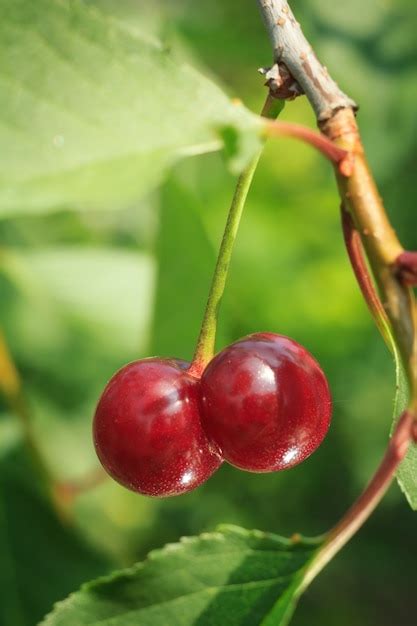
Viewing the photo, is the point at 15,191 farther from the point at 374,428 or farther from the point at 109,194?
the point at 374,428

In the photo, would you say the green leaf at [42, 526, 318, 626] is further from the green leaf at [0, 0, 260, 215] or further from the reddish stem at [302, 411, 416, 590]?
the green leaf at [0, 0, 260, 215]

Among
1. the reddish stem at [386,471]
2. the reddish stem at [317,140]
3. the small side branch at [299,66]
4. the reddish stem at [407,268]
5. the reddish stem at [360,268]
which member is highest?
the small side branch at [299,66]

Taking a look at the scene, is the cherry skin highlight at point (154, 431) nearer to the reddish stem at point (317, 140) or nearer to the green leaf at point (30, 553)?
the reddish stem at point (317, 140)

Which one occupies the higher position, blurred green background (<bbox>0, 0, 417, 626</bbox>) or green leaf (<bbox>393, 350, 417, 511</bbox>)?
blurred green background (<bbox>0, 0, 417, 626</bbox>)

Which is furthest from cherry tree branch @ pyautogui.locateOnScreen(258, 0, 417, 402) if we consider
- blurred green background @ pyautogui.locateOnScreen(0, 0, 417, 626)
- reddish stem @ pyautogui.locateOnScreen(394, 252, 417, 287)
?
blurred green background @ pyautogui.locateOnScreen(0, 0, 417, 626)

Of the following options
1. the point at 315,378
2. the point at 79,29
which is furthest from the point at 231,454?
the point at 79,29

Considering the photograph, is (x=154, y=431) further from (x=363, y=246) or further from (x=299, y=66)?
(x=299, y=66)

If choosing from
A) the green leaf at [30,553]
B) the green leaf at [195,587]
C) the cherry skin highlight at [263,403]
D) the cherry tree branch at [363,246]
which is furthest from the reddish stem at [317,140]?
the green leaf at [30,553]
